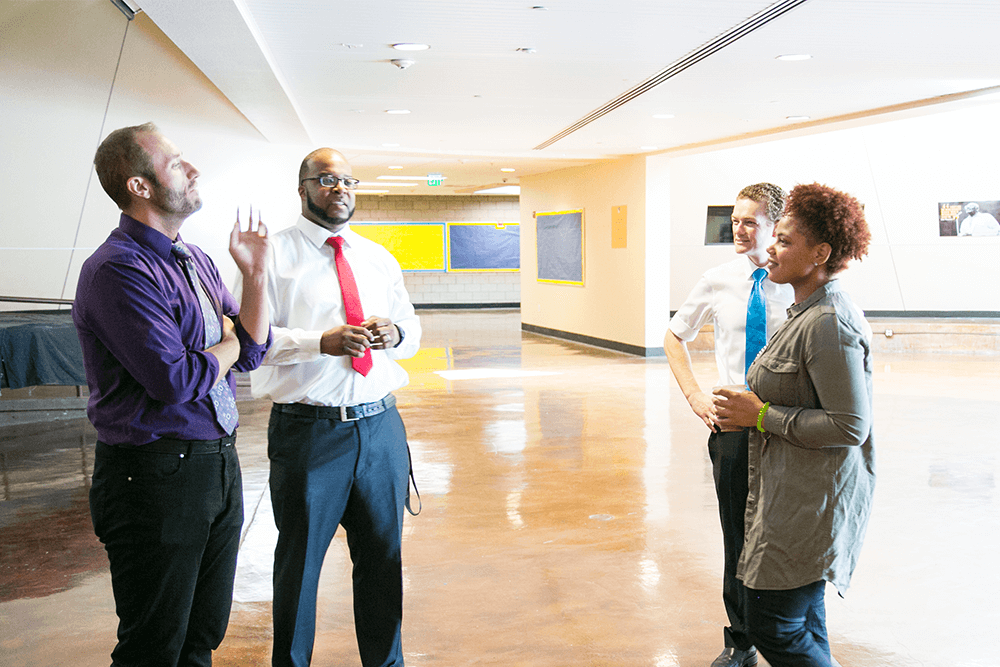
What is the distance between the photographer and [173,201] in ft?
6.40

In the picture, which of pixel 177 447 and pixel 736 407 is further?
pixel 736 407

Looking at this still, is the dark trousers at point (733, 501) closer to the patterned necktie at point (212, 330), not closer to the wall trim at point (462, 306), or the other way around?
the patterned necktie at point (212, 330)

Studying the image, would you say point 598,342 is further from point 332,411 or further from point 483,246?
point 332,411

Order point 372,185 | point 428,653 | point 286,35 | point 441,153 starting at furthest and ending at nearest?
point 372,185
point 441,153
point 286,35
point 428,653

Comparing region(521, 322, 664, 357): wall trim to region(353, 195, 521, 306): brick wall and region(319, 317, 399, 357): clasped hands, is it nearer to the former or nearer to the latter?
region(353, 195, 521, 306): brick wall

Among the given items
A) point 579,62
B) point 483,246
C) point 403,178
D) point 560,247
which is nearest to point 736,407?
point 579,62

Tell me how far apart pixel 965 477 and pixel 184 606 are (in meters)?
5.06

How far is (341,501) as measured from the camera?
245 centimetres

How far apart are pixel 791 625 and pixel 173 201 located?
1.86 m

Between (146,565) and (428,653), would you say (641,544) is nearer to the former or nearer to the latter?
(428,653)

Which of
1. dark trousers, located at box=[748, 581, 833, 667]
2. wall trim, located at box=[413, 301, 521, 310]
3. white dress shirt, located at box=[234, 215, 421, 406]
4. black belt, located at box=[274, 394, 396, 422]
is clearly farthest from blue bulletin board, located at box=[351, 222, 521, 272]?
dark trousers, located at box=[748, 581, 833, 667]

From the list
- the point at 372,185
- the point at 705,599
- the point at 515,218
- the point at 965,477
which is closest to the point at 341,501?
the point at 705,599

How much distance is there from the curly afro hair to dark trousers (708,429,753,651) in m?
0.71

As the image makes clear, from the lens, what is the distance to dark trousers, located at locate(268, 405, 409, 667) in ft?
7.83
